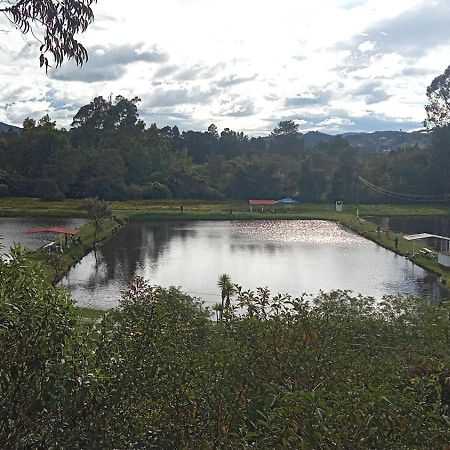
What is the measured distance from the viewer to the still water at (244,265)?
24.6 meters

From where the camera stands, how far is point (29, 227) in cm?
4544

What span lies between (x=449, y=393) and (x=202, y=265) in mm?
20041

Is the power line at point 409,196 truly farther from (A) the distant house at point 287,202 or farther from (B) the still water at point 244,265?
(B) the still water at point 244,265

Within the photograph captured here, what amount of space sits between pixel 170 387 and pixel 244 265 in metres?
24.1

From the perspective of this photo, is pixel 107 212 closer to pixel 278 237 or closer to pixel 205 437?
pixel 278 237

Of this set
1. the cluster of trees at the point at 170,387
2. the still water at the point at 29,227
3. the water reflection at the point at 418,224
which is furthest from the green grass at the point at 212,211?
the cluster of trees at the point at 170,387

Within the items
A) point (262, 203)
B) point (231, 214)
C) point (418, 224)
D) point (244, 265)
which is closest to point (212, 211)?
point (231, 214)

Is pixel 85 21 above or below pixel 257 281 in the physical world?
above

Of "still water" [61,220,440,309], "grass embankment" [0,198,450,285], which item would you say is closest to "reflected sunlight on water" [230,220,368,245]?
"still water" [61,220,440,309]

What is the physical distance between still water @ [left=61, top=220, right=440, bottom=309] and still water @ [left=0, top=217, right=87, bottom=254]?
4.64m

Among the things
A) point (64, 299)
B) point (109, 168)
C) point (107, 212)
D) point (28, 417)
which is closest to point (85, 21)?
point (64, 299)

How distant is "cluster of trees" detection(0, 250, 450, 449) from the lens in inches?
176

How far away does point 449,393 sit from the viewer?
1032 centimetres

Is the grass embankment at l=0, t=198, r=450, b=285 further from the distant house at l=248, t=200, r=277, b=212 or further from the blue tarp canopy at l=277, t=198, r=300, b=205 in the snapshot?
the blue tarp canopy at l=277, t=198, r=300, b=205
